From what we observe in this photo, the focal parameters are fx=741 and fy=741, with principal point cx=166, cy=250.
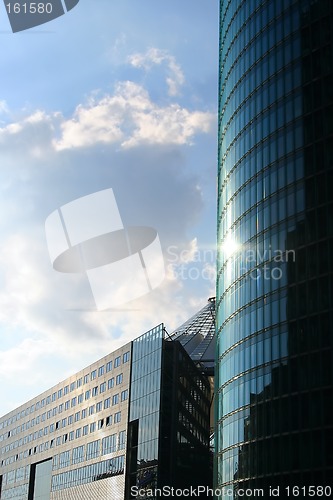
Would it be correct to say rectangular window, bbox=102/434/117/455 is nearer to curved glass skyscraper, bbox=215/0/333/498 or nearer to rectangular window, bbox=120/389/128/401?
rectangular window, bbox=120/389/128/401

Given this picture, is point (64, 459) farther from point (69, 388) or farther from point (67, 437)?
point (69, 388)

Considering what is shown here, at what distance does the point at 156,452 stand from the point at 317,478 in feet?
149

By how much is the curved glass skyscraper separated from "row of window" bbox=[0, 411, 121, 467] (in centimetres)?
3873

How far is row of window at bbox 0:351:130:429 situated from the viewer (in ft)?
393

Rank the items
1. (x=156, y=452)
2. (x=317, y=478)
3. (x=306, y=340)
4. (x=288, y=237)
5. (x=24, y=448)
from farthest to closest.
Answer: (x=24, y=448), (x=156, y=452), (x=288, y=237), (x=306, y=340), (x=317, y=478)

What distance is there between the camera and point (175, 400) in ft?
354

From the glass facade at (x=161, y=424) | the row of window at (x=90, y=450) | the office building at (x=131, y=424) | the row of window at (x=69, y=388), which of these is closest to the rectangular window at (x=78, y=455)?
the row of window at (x=90, y=450)

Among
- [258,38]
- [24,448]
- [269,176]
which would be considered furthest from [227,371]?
[24,448]

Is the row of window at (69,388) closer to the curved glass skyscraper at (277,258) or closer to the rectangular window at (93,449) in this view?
the rectangular window at (93,449)

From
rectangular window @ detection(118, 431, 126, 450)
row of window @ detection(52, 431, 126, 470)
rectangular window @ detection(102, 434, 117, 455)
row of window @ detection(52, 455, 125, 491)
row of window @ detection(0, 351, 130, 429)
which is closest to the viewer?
rectangular window @ detection(118, 431, 126, 450)

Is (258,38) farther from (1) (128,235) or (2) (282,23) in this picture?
(1) (128,235)

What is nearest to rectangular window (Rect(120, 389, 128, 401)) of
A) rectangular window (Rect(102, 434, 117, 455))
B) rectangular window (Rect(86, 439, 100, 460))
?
rectangular window (Rect(102, 434, 117, 455))

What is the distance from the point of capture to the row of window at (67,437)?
117106 millimetres

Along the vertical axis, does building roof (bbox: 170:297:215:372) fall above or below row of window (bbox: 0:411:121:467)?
above
